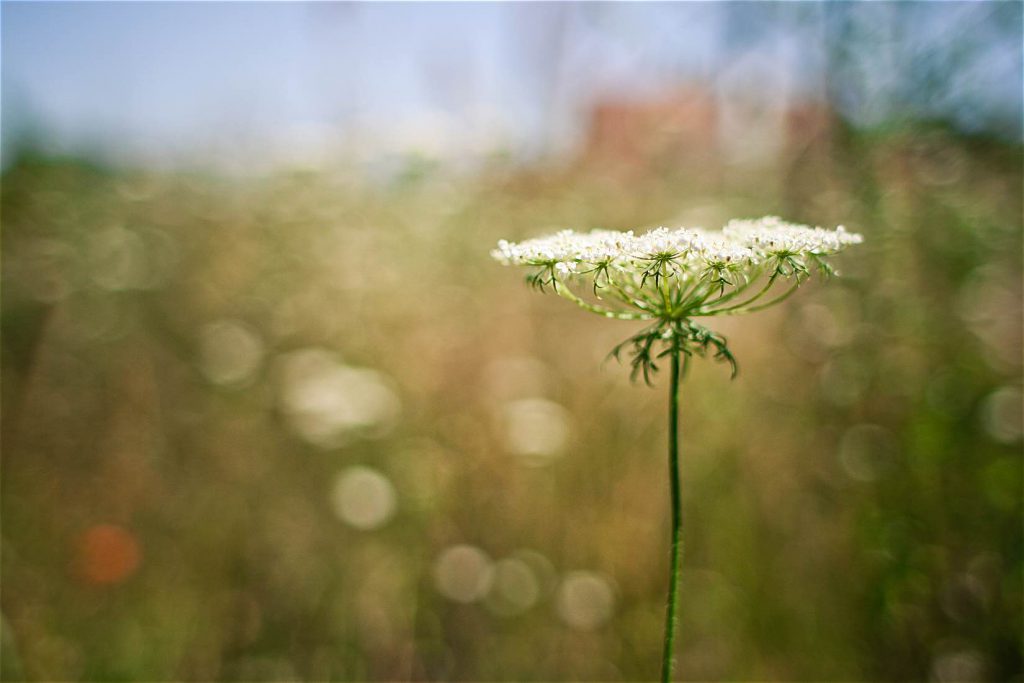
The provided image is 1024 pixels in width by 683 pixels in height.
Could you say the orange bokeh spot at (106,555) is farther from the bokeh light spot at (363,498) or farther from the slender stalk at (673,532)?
the slender stalk at (673,532)

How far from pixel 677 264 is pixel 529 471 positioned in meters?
2.12

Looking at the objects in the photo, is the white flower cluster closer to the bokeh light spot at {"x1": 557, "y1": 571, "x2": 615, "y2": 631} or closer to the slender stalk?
the slender stalk

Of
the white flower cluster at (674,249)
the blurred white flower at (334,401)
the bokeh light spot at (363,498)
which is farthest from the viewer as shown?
the blurred white flower at (334,401)

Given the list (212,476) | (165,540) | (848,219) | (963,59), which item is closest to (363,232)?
(212,476)

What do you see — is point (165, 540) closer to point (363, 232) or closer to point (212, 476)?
point (212, 476)

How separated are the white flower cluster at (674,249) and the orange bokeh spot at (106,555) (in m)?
2.62

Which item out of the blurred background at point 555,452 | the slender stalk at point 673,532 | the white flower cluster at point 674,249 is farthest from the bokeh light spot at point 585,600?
the white flower cluster at point 674,249

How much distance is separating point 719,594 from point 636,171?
3358 millimetres

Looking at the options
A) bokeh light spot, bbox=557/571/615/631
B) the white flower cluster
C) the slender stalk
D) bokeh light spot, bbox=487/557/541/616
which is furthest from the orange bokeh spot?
the slender stalk

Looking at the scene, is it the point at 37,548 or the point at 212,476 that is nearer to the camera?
the point at 37,548

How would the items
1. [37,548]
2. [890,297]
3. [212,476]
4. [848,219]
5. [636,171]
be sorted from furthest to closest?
[636,171], [212,476], [37,548], [890,297], [848,219]

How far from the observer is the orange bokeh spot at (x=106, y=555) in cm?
273

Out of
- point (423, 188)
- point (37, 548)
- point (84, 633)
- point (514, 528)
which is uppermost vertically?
point (423, 188)

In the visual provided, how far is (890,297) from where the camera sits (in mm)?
2662
